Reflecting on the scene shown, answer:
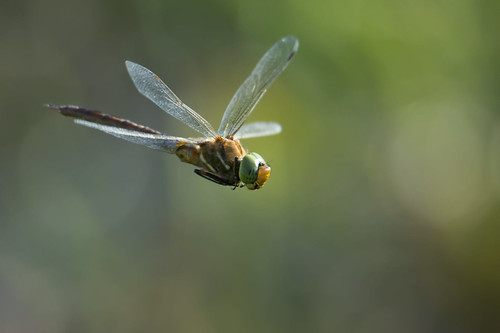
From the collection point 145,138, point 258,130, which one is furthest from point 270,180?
point 145,138

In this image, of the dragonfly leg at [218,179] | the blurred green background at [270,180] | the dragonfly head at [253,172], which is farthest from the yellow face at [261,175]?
the blurred green background at [270,180]

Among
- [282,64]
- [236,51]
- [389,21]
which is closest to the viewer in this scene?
[282,64]

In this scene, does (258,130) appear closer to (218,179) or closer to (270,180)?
(218,179)

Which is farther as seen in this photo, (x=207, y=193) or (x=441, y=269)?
(x=441, y=269)

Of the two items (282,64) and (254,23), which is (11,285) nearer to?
(254,23)

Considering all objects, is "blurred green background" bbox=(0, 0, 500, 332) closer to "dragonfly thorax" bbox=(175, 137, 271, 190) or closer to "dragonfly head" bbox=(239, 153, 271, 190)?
"dragonfly thorax" bbox=(175, 137, 271, 190)

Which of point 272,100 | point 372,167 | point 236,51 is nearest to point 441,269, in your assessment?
point 372,167

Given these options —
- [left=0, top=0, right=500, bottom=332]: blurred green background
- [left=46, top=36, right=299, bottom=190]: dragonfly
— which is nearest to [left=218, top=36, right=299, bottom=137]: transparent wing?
[left=46, top=36, right=299, bottom=190]: dragonfly

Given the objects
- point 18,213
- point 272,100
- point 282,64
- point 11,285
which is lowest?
point 11,285
